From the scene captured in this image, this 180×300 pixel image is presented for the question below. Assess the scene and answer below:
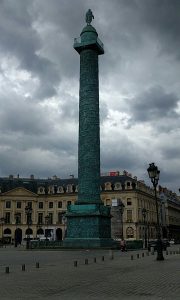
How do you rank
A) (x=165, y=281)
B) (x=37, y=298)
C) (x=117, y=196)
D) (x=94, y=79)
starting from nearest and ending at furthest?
(x=37, y=298) < (x=165, y=281) < (x=94, y=79) < (x=117, y=196)

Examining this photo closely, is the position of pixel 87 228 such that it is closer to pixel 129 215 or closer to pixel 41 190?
pixel 129 215

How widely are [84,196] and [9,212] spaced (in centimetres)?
6300

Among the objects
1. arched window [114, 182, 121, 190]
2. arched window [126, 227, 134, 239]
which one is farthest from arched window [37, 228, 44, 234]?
arched window [126, 227, 134, 239]

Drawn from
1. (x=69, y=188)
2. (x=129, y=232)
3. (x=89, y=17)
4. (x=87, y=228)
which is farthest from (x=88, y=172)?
(x=69, y=188)

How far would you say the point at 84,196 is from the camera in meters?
50.5

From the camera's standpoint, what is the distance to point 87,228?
160ft

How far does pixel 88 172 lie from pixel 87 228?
6676 millimetres

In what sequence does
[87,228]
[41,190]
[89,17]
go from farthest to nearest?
[41,190] → [89,17] → [87,228]

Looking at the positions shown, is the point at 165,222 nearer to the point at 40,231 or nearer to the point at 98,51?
the point at 40,231

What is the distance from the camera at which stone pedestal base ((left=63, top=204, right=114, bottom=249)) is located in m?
47.9

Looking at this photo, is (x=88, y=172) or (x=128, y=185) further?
(x=128, y=185)

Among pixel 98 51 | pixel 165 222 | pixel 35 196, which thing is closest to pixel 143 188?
pixel 165 222

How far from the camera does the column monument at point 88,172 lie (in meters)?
Result: 48.6

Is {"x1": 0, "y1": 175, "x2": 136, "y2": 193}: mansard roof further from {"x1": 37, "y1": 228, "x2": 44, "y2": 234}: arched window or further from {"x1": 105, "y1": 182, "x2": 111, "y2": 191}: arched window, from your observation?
{"x1": 37, "y1": 228, "x2": 44, "y2": 234}: arched window
